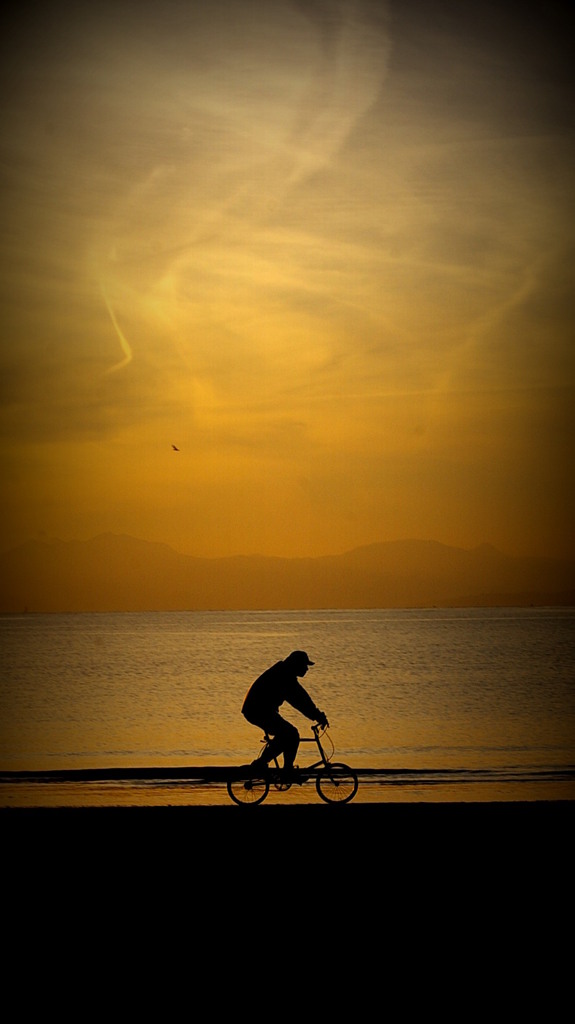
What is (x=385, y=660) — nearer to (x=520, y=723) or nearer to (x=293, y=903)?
(x=520, y=723)

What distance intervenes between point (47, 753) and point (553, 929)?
87.5 feet

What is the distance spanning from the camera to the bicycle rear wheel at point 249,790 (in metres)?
13.8

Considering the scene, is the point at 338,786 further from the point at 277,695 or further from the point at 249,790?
the point at 277,695

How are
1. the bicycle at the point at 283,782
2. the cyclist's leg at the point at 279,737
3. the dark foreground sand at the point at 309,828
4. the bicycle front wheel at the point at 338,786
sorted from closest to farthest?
the dark foreground sand at the point at 309,828, the cyclist's leg at the point at 279,737, the bicycle at the point at 283,782, the bicycle front wheel at the point at 338,786

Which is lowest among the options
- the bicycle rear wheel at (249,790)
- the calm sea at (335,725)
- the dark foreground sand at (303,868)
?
the dark foreground sand at (303,868)

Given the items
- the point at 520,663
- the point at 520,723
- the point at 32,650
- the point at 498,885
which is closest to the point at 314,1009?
the point at 498,885

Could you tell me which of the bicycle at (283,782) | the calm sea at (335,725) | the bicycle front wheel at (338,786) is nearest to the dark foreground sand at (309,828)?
the bicycle at (283,782)

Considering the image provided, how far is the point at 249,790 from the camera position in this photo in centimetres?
1387

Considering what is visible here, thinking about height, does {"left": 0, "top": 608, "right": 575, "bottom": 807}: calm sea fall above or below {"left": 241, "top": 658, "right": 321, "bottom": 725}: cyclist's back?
above

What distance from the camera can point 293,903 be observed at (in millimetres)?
8039

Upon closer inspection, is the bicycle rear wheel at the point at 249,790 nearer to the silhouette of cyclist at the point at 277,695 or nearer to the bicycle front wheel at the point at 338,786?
the bicycle front wheel at the point at 338,786

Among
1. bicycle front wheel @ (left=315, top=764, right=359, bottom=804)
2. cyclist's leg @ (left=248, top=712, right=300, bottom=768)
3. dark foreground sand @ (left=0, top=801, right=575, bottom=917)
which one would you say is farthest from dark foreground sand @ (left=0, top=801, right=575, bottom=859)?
bicycle front wheel @ (left=315, top=764, right=359, bottom=804)

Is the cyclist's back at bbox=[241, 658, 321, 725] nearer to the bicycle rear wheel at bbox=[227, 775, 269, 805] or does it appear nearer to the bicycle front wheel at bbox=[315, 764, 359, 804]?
the bicycle rear wheel at bbox=[227, 775, 269, 805]

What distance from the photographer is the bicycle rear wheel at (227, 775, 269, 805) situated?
13.8m
